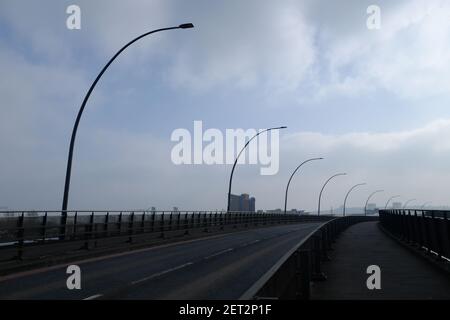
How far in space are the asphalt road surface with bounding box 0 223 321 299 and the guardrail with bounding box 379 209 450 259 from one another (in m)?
4.84

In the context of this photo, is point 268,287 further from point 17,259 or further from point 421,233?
point 421,233

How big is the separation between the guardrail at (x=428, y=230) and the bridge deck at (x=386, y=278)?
532 mm

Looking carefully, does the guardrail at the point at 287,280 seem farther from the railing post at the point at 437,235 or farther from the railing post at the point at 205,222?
the railing post at the point at 205,222

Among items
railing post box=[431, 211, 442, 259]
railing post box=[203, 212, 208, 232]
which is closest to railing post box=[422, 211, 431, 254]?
railing post box=[431, 211, 442, 259]

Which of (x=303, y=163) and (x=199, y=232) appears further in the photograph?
(x=303, y=163)

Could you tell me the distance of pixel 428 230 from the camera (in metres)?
15.5

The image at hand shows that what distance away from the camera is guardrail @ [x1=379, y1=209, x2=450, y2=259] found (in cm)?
1282

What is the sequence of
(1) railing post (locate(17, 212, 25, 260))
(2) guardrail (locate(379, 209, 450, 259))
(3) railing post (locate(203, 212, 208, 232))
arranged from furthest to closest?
(3) railing post (locate(203, 212, 208, 232)), (1) railing post (locate(17, 212, 25, 260)), (2) guardrail (locate(379, 209, 450, 259))

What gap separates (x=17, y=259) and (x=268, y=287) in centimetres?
1098

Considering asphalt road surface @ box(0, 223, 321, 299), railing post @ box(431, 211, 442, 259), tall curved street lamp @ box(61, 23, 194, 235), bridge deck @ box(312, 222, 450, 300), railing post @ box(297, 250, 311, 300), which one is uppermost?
tall curved street lamp @ box(61, 23, 194, 235)

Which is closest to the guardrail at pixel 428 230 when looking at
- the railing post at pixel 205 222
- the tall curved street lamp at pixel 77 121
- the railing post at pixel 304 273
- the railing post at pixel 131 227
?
the railing post at pixel 304 273

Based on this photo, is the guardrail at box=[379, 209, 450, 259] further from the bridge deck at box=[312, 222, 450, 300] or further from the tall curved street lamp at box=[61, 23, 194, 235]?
the tall curved street lamp at box=[61, 23, 194, 235]
